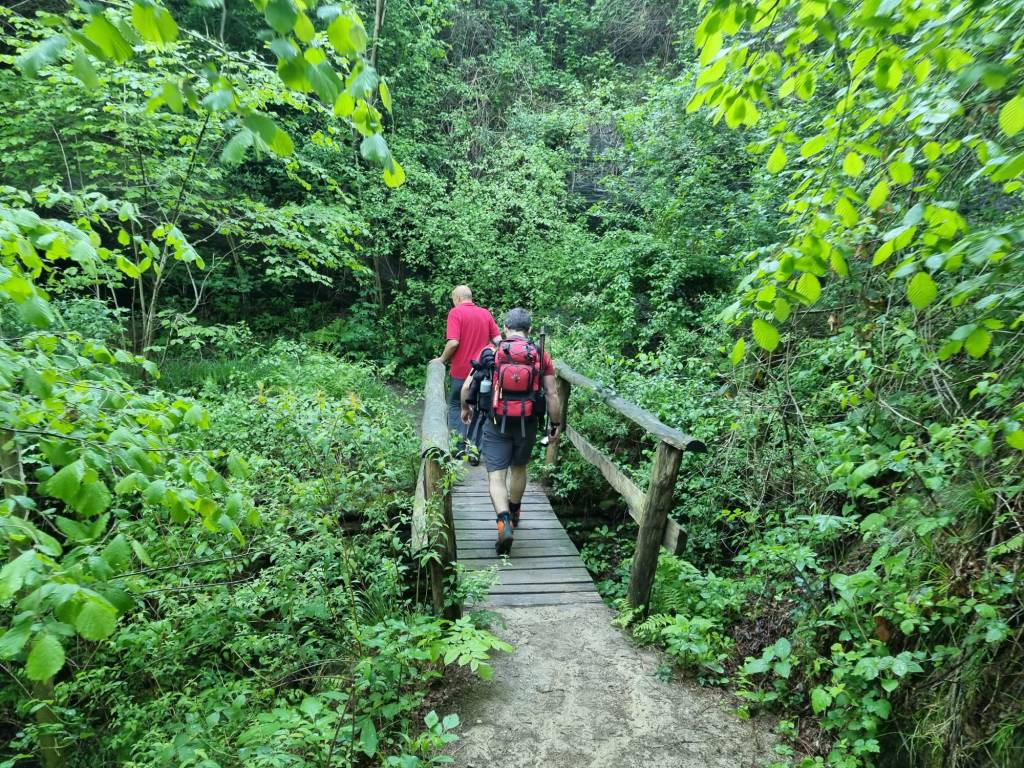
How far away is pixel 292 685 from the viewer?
3.77 meters

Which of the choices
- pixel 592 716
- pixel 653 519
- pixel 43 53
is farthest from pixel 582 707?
pixel 43 53

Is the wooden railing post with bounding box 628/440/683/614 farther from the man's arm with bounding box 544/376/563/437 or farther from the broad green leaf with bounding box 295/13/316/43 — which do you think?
the broad green leaf with bounding box 295/13/316/43

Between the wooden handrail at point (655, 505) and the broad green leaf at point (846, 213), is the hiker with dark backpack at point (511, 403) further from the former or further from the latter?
the broad green leaf at point (846, 213)

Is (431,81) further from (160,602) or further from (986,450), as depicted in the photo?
(986,450)

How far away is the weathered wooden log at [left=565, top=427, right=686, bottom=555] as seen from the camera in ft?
13.1

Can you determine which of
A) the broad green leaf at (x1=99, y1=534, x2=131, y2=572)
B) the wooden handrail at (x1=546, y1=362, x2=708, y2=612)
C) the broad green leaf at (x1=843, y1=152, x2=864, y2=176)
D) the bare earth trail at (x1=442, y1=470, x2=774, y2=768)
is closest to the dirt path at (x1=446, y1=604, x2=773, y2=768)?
the bare earth trail at (x1=442, y1=470, x2=774, y2=768)

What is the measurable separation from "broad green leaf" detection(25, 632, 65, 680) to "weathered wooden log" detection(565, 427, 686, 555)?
348 cm

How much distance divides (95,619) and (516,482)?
3.87 m

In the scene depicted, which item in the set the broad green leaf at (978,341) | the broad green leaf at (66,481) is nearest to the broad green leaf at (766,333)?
the broad green leaf at (978,341)

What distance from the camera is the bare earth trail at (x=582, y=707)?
2893 millimetres

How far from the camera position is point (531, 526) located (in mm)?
5496

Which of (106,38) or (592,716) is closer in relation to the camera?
(106,38)

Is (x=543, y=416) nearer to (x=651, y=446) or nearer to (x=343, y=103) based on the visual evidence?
(x=651, y=446)

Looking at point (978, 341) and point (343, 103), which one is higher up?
point (343, 103)
